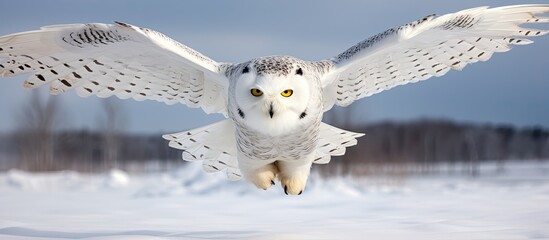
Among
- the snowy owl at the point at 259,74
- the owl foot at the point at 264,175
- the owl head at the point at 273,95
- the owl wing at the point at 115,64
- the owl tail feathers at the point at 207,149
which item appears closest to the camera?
the owl head at the point at 273,95

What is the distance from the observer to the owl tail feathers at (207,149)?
6.01m

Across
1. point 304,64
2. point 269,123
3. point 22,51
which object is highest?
point 22,51

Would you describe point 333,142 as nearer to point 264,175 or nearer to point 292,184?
point 292,184

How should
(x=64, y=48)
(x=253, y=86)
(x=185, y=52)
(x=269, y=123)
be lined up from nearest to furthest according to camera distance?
(x=253, y=86) < (x=269, y=123) < (x=185, y=52) < (x=64, y=48)

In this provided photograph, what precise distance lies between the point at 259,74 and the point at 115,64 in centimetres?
206

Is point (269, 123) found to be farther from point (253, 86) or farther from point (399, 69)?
point (399, 69)

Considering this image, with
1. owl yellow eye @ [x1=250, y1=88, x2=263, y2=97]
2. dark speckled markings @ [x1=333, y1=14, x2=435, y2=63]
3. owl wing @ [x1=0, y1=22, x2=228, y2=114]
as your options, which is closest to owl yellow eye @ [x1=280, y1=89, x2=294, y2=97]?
owl yellow eye @ [x1=250, y1=88, x2=263, y2=97]

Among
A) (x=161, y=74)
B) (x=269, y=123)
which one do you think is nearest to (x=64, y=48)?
(x=161, y=74)

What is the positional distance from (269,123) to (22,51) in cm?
254

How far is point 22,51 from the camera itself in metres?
5.50

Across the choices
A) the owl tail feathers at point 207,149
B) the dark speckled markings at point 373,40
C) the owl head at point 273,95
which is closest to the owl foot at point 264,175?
the owl tail feathers at point 207,149

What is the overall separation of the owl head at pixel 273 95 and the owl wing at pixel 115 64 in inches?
28.2

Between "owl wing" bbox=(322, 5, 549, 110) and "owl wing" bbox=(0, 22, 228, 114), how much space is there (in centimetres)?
120

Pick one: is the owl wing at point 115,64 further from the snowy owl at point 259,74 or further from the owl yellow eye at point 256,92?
the owl yellow eye at point 256,92
